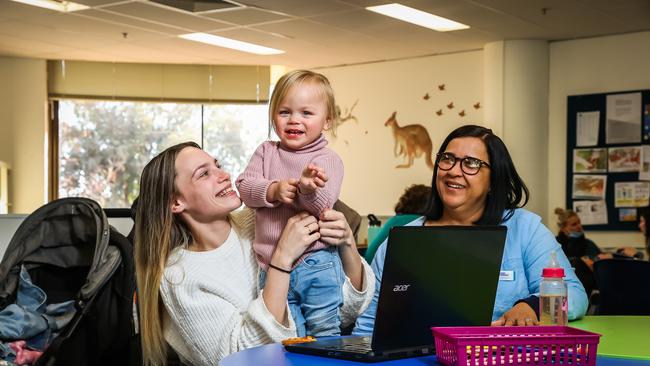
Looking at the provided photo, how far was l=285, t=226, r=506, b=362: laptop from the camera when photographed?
179cm

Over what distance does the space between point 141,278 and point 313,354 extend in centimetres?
69

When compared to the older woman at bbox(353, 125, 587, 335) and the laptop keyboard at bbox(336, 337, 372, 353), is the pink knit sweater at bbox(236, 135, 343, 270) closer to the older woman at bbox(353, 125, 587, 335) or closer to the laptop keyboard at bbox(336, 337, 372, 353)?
the older woman at bbox(353, 125, 587, 335)

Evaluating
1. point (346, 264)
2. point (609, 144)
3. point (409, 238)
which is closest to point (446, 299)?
point (409, 238)

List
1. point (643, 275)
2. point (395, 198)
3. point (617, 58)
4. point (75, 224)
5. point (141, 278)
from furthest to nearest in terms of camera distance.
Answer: point (395, 198), point (617, 58), point (643, 275), point (75, 224), point (141, 278)

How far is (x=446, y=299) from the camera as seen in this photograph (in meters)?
1.90

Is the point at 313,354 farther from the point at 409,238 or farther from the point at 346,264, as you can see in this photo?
the point at 346,264

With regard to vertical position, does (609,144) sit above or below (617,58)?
below

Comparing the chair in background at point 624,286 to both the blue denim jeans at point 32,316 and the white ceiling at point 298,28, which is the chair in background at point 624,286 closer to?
the blue denim jeans at point 32,316

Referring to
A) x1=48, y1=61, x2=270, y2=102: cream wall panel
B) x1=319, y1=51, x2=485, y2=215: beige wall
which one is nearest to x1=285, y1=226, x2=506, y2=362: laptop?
x1=319, y1=51, x2=485, y2=215: beige wall

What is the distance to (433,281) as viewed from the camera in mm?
1855

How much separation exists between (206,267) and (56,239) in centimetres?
59

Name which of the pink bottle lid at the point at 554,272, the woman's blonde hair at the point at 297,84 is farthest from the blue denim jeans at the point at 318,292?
the pink bottle lid at the point at 554,272

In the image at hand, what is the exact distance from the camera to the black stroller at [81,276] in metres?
2.52

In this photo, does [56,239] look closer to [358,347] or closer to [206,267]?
[206,267]
